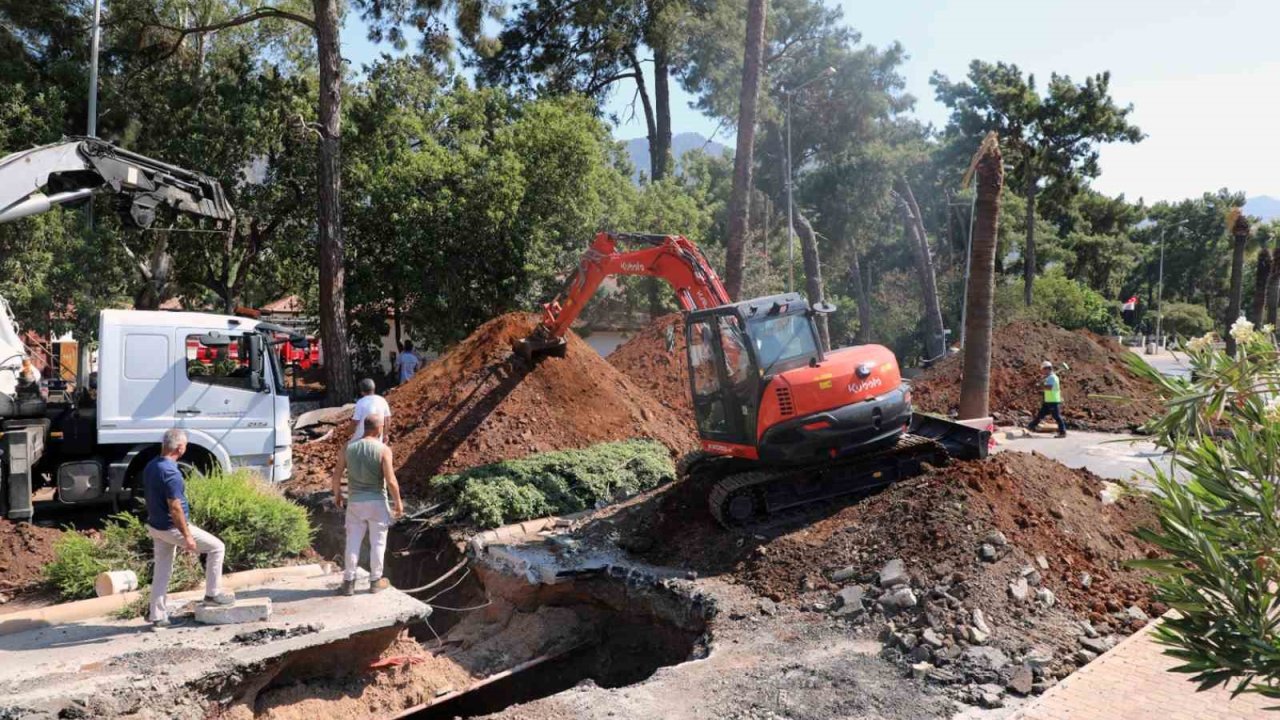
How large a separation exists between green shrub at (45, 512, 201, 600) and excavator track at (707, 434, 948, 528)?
18.2 feet

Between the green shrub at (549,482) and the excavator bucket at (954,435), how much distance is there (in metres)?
3.63

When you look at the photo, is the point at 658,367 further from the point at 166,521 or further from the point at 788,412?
the point at 166,521

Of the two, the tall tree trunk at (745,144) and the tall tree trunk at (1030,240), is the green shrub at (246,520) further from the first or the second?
the tall tree trunk at (1030,240)

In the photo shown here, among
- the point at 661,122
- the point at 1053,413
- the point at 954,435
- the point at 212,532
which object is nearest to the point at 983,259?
the point at 954,435

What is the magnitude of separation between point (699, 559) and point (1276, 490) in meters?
6.91

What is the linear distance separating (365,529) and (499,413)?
234 inches

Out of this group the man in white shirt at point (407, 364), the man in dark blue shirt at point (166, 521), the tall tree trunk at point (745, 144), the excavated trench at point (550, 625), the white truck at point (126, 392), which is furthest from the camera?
the man in white shirt at point (407, 364)

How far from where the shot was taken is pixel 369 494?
813cm

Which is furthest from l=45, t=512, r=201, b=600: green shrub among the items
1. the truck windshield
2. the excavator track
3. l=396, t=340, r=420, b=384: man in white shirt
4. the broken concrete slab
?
l=396, t=340, r=420, b=384: man in white shirt

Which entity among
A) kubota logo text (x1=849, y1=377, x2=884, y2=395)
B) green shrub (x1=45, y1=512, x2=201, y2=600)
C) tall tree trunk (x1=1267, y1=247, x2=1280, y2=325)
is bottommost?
green shrub (x1=45, y1=512, x2=201, y2=600)

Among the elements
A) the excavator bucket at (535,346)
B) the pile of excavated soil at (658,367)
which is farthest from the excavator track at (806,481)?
the pile of excavated soil at (658,367)

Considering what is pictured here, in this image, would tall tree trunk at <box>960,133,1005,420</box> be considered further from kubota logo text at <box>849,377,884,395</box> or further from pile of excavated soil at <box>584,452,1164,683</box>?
kubota logo text at <box>849,377,884,395</box>

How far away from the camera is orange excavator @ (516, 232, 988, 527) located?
10.1 metres

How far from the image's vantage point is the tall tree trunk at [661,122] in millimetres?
31422
